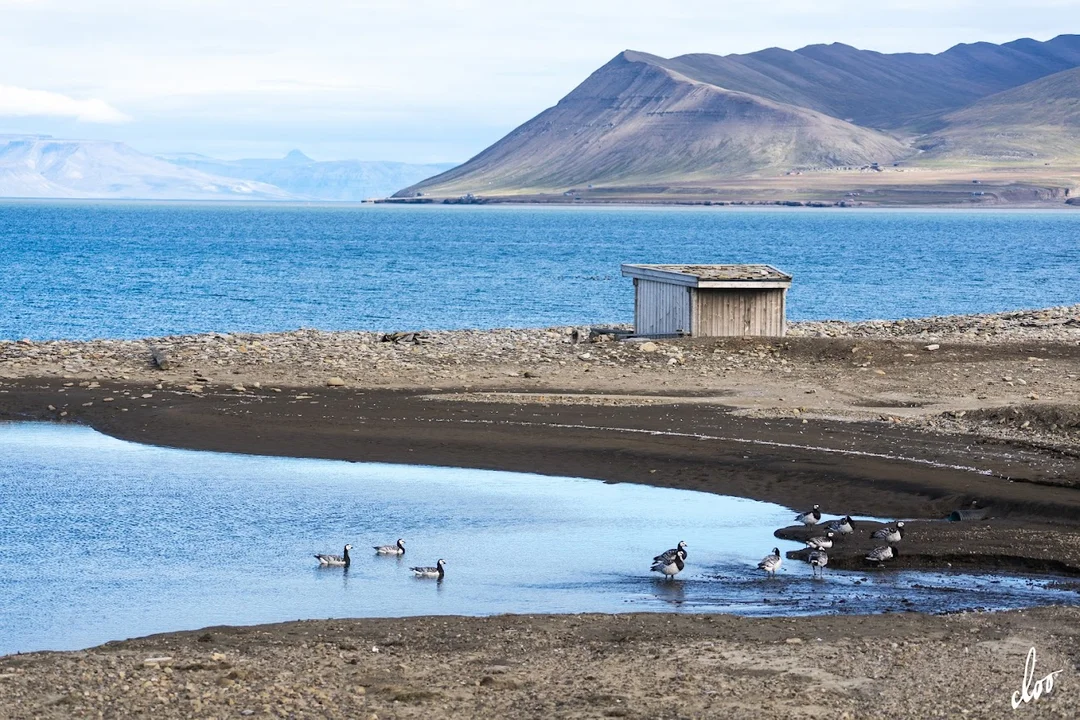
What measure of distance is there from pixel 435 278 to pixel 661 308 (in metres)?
51.6

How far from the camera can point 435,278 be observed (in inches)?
3406

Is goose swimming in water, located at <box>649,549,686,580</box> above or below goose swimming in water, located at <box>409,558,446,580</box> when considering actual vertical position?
above

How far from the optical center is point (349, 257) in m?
111

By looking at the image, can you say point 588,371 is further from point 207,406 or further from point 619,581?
point 619,581

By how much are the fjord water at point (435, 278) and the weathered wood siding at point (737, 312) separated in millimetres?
24016

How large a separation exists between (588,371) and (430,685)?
1954cm

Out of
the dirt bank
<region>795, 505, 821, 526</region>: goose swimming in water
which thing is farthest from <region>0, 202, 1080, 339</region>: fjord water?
the dirt bank

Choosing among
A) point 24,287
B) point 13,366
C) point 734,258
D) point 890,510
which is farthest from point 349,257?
point 890,510

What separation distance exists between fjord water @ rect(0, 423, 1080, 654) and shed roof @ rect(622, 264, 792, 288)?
39.7 feet

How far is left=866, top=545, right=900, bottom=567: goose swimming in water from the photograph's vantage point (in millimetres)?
16703

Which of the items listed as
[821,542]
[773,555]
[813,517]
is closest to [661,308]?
[813,517]

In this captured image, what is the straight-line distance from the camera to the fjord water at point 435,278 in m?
61.7

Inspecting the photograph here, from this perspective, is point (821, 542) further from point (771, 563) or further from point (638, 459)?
point (638, 459)

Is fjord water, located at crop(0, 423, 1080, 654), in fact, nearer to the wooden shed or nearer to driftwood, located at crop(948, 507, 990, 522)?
driftwood, located at crop(948, 507, 990, 522)
